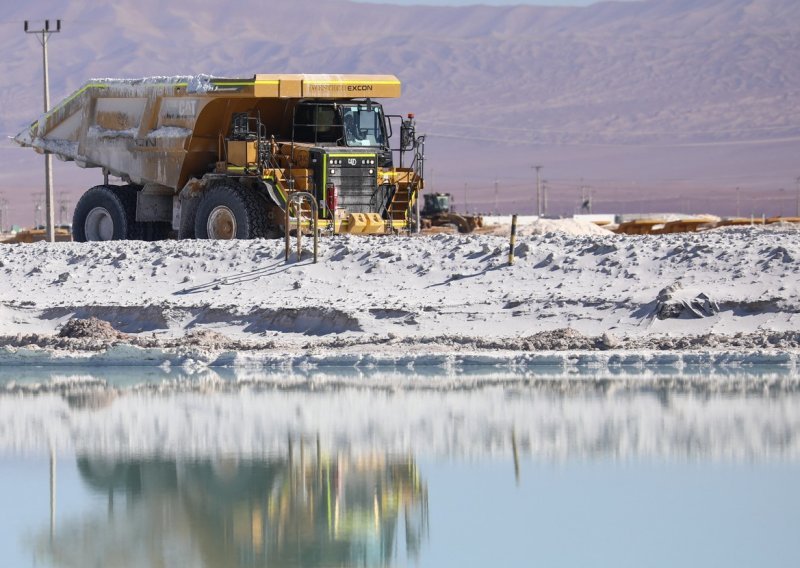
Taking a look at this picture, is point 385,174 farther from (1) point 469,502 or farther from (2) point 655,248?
(1) point 469,502

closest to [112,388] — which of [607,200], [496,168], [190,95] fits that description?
[190,95]

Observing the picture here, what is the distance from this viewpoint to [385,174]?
29.1 metres

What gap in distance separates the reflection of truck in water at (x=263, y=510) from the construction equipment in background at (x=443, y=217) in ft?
149

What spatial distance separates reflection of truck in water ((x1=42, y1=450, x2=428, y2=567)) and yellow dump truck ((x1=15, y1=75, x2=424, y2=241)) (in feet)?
46.6

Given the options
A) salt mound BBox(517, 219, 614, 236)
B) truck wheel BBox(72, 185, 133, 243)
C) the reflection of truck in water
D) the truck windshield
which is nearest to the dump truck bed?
the truck windshield

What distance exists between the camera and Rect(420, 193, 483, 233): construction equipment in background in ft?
216

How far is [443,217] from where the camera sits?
6812 centimetres

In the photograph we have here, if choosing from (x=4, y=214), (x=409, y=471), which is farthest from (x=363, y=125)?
(x=4, y=214)

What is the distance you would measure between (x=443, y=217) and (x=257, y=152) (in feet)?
132

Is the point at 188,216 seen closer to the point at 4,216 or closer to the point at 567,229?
the point at 567,229

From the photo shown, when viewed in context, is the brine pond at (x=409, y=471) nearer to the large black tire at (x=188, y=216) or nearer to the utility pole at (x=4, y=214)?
the large black tire at (x=188, y=216)

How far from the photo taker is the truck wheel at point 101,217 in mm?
31078

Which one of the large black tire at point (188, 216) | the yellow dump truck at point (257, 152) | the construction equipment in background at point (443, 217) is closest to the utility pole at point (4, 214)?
the construction equipment in background at point (443, 217)

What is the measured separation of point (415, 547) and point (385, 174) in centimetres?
1928
